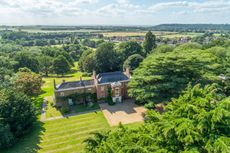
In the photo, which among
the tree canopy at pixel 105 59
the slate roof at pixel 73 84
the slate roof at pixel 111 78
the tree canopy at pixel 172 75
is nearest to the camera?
the tree canopy at pixel 172 75

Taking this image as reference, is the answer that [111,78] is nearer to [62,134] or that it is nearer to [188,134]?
[62,134]

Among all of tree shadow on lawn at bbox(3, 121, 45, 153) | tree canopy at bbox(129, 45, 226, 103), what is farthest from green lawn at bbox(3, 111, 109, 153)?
tree canopy at bbox(129, 45, 226, 103)

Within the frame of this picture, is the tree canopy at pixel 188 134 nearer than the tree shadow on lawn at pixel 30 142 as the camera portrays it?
Yes

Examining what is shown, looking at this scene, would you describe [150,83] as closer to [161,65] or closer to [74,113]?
[161,65]

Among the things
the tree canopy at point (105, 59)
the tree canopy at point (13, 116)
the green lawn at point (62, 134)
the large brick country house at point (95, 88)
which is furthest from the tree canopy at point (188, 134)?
the tree canopy at point (105, 59)

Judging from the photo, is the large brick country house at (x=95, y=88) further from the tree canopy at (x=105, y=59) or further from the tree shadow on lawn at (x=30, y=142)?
the tree canopy at (x=105, y=59)

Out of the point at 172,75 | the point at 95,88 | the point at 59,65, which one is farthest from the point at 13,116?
the point at 59,65

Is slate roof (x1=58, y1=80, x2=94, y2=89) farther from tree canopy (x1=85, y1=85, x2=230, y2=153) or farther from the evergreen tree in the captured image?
tree canopy (x1=85, y1=85, x2=230, y2=153)
